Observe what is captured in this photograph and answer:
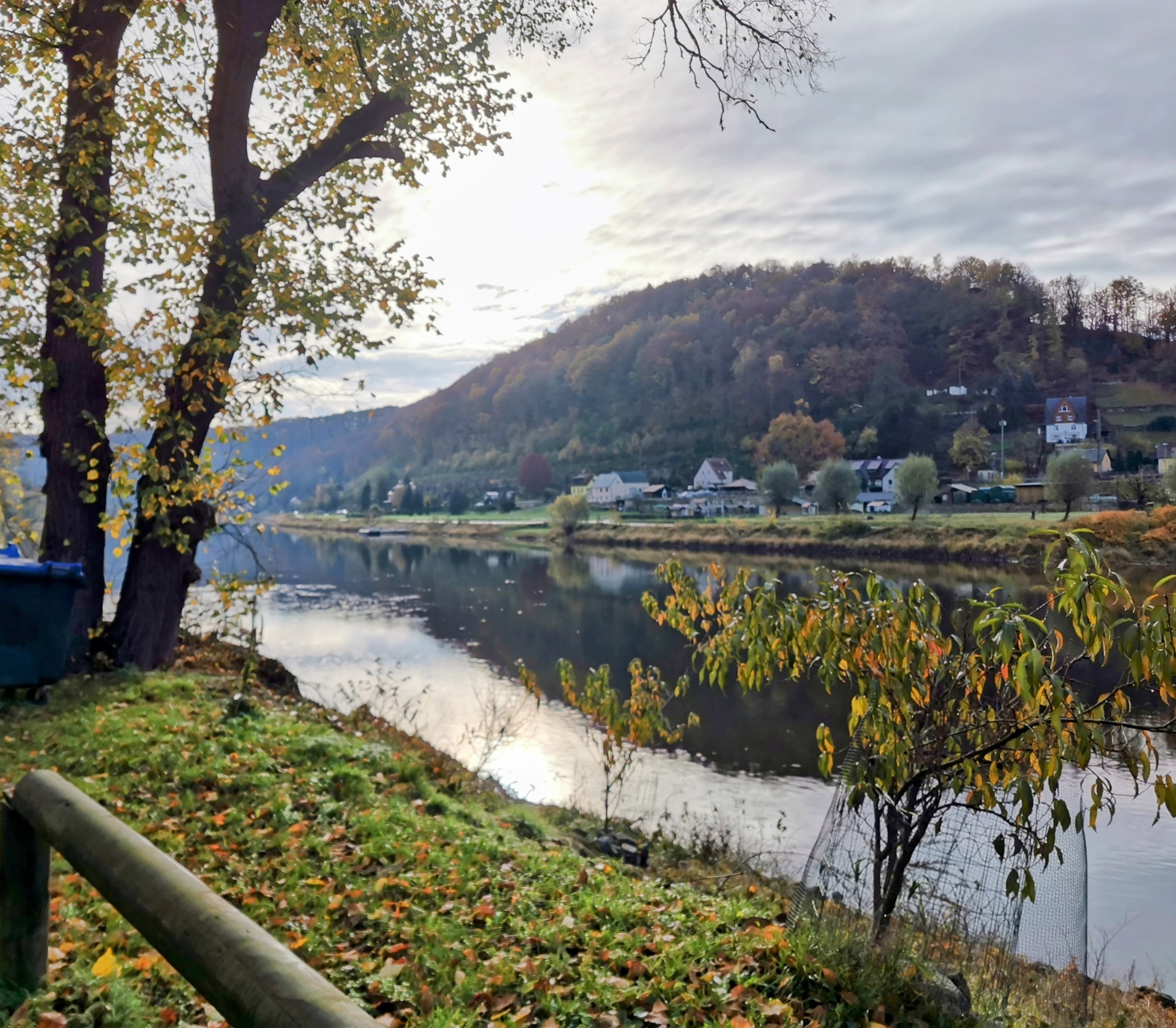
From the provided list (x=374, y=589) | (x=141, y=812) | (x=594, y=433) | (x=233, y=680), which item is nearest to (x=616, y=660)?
(x=233, y=680)

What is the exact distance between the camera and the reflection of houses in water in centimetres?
3609

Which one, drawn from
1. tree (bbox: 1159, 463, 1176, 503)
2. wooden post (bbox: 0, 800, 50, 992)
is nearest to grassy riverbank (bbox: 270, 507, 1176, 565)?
tree (bbox: 1159, 463, 1176, 503)

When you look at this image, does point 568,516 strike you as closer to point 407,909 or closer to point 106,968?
point 407,909

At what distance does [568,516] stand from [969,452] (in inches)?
1661

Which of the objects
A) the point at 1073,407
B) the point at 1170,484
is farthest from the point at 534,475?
the point at 1170,484

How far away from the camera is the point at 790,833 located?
34.1ft

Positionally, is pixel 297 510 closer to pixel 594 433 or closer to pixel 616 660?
pixel 594 433

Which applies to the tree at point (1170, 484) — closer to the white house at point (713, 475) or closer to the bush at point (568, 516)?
the bush at point (568, 516)

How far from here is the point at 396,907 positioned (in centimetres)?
429

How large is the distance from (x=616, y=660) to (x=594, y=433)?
117965 mm

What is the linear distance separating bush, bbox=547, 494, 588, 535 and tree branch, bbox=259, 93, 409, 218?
58624 millimetres

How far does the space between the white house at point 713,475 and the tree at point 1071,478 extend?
51.8m

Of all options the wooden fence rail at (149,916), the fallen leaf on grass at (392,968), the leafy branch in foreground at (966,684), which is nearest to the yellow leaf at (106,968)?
the wooden fence rail at (149,916)

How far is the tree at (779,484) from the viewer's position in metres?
68.8
